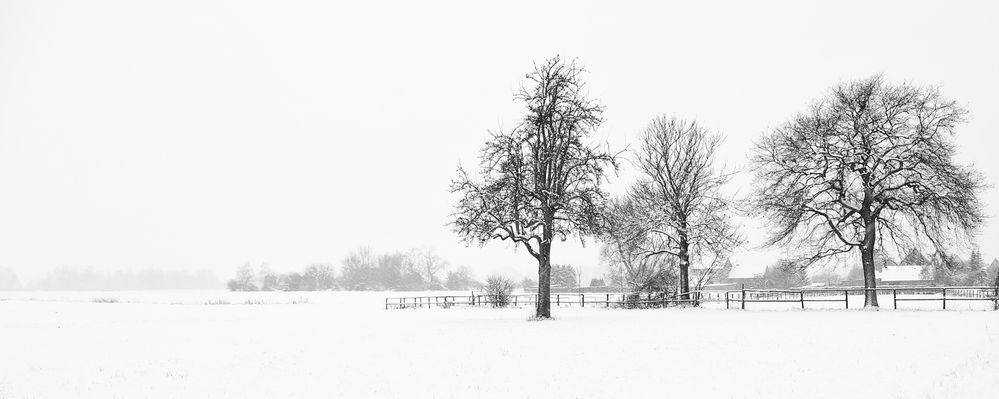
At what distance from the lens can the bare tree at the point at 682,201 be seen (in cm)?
3609

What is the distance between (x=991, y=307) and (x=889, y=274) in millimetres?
74047

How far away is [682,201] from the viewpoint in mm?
37312

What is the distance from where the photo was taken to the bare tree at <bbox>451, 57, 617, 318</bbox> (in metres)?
27.2

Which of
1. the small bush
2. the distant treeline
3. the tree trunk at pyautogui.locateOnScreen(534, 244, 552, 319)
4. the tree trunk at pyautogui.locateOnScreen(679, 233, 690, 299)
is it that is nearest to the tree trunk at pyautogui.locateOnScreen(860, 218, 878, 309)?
the tree trunk at pyautogui.locateOnScreen(679, 233, 690, 299)

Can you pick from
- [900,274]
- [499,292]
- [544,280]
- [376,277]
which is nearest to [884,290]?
[499,292]

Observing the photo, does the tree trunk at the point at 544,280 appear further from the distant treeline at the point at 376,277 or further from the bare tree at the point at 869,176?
the distant treeline at the point at 376,277

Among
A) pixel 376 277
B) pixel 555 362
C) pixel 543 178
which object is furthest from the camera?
pixel 376 277

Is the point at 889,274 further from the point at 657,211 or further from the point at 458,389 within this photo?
the point at 458,389

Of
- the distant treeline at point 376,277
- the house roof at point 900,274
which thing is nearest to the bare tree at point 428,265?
the distant treeline at point 376,277

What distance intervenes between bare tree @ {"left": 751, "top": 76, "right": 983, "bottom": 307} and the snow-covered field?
19.4 ft

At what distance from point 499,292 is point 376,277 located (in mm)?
101875

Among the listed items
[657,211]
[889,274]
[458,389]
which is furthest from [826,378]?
[889,274]

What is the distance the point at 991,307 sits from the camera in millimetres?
26766

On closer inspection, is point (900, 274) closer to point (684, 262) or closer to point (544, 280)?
point (684, 262)
